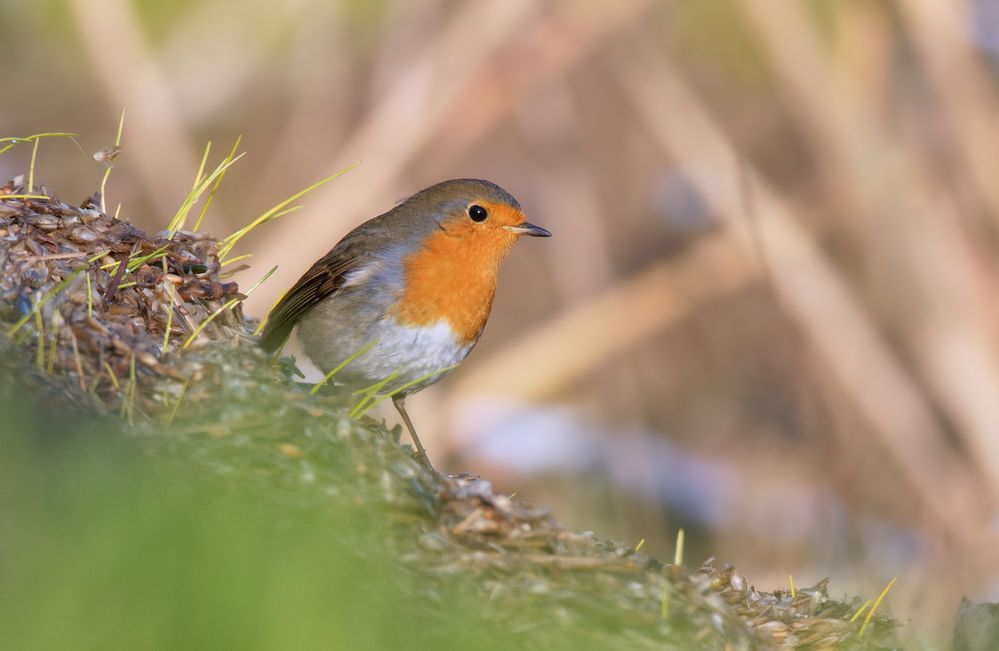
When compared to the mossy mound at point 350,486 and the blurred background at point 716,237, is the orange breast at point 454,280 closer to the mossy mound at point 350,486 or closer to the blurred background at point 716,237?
the mossy mound at point 350,486

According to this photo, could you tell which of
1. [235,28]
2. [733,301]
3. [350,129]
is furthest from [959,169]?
[235,28]

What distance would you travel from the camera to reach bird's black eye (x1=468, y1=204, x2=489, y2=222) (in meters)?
5.66

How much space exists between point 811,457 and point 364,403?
797 centimetres

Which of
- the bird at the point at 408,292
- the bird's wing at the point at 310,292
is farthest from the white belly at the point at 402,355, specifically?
the bird's wing at the point at 310,292

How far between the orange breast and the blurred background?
3.35 m

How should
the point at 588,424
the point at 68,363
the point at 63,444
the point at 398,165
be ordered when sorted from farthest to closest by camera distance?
the point at 588,424, the point at 398,165, the point at 68,363, the point at 63,444

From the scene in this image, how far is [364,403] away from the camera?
151 inches

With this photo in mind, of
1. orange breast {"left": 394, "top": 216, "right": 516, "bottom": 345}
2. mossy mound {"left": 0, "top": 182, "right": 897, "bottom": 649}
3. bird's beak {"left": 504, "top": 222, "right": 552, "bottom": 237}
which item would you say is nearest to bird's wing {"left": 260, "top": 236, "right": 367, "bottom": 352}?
orange breast {"left": 394, "top": 216, "right": 516, "bottom": 345}

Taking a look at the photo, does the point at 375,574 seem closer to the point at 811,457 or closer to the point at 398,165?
the point at 398,165

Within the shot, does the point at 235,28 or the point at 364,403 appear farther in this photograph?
Result: the point at 235,28

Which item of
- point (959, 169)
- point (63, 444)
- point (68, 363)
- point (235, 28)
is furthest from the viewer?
point (235, 28)

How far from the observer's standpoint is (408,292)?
5.24 metres

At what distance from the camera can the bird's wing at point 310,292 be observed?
5.41 metres

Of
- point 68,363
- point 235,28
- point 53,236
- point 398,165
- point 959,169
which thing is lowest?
point 959,169
